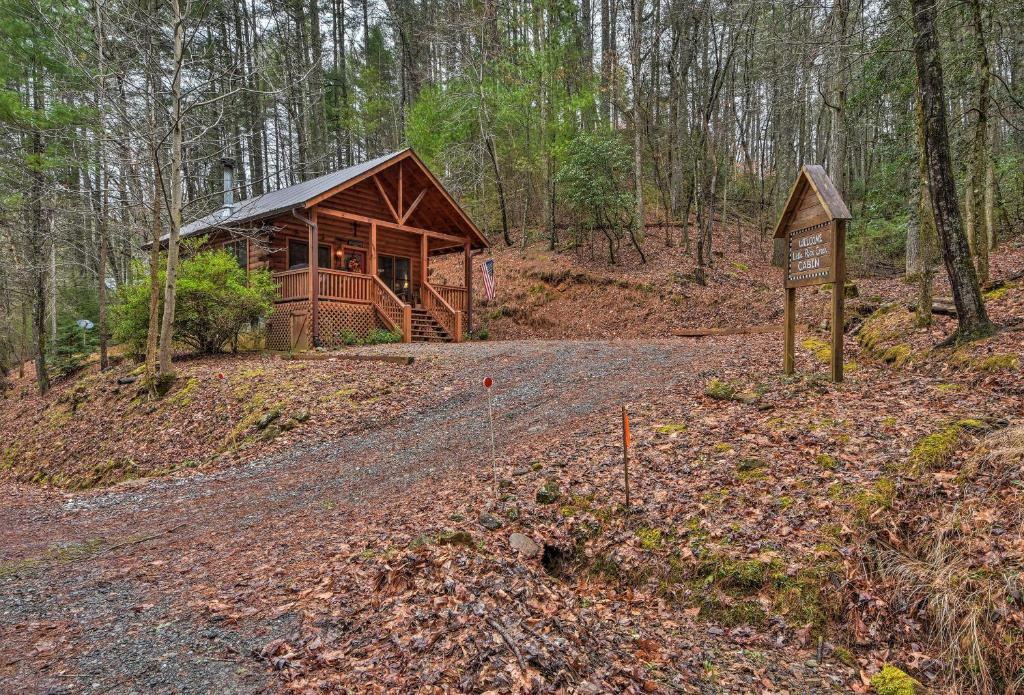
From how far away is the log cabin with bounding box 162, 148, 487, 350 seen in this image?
49.5 ft

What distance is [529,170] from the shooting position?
24.6 metres

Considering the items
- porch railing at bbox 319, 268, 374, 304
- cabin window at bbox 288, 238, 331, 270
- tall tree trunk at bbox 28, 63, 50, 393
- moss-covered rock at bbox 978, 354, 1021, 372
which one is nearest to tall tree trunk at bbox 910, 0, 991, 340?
moss-covered rock at bbox 978, 354, 1021, 372

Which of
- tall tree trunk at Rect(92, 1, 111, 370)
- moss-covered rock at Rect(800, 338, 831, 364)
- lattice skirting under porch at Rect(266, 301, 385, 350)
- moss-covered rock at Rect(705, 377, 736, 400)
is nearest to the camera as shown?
moss-covered rock at Rect(705, 377, 736, 400)

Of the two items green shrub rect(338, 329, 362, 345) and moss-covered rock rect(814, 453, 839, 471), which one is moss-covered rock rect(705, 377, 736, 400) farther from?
green shrub rect(338, 329, 362, 345)

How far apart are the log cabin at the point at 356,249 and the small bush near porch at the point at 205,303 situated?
109cm

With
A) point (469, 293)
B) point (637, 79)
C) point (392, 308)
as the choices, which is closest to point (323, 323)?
point (392, 308)

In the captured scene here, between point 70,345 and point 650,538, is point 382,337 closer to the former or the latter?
point 650,538

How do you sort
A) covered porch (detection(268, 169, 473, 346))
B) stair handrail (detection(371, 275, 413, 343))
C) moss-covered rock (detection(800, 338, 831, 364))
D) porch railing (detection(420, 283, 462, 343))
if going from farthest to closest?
porch railing (detection(420, 283, 462, 343)) → stair handrail (detection(371, 275, 413, 343)) → covered porch (detection(268, 169, 473, 346)) → moss-covered rock (detection(800, 338, 831, 364))

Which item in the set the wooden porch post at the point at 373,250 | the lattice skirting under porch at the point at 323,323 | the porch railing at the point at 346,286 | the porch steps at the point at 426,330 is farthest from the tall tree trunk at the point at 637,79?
the lattice skirting under porch at the point at 323,323

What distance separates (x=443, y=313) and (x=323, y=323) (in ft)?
14.1

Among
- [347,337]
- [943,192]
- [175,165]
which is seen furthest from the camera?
[347,337]

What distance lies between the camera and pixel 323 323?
1495cm

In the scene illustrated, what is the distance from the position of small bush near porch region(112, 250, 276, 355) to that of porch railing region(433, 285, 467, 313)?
5817mm

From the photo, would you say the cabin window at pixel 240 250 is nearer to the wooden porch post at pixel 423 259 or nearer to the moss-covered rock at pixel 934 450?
the wooden porch post at pixel 423 259
